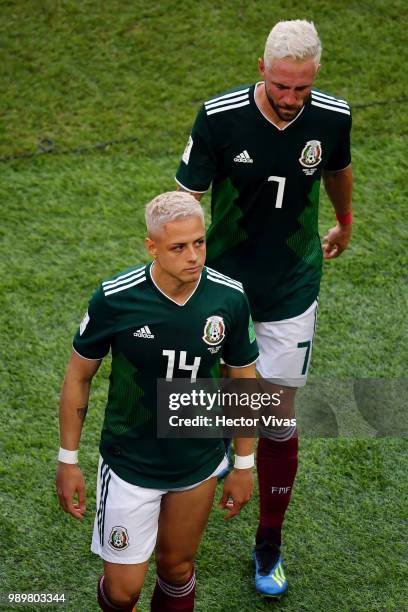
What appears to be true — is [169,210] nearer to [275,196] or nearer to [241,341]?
[241,341]

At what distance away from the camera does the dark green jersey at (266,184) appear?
4.15 m

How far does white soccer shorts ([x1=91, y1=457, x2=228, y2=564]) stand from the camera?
3.73m

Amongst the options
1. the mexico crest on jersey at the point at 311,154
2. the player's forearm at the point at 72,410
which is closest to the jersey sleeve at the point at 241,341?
the player's forearm at the point at 72,410

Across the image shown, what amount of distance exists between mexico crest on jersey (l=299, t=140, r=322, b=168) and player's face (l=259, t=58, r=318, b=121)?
18 centimetres

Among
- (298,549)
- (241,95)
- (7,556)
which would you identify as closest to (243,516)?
(298,549)

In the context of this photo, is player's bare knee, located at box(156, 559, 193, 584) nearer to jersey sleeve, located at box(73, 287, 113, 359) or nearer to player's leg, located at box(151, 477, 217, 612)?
player's leg, located at box(151, 477, 217, 612)

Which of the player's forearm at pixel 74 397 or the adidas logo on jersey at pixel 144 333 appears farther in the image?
the player's forearm at pixel 74 397

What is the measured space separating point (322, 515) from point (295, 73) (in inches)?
82.7

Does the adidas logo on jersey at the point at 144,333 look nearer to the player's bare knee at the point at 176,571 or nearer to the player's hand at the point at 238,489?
the player's hand at the point at 238,489

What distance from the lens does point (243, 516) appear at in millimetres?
4934

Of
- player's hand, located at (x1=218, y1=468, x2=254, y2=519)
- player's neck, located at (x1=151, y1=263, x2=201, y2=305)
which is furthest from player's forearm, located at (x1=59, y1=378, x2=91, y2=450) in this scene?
player's hand, located at (x1=218, y1=468, x2=254, y2=519)

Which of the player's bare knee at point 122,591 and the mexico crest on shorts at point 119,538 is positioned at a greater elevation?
the mexico crest on shorts at point 119,538

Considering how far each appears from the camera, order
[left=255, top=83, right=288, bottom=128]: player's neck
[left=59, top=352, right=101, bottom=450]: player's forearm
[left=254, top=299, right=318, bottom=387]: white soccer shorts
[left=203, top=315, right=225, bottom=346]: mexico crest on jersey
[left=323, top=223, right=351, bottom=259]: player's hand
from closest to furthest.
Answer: [left=203, top=315, right=225, bottom=346]: mexico crest on jersey → [left=59, top=352, right=101, bottom=450]: player's forearm → [left=255, top=83, right=288, bottom=128]: player's neck → [left=254, top=299, right=318, bottom=387]: white soccer shorts → [left=323, top=223, right=351, bottom=259]: player's hand

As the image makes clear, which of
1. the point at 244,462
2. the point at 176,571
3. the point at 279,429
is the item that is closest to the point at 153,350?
the point at 244,462
